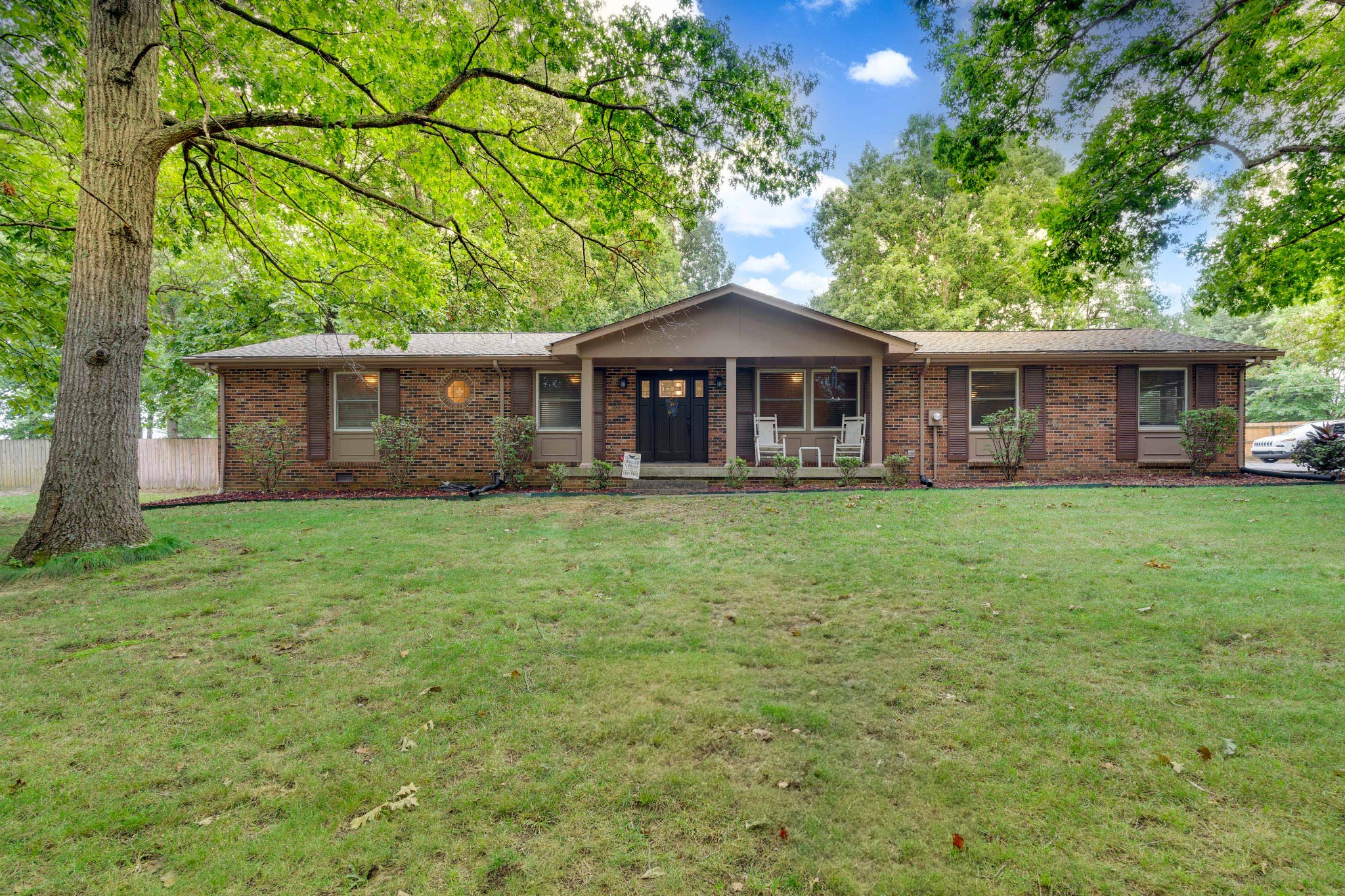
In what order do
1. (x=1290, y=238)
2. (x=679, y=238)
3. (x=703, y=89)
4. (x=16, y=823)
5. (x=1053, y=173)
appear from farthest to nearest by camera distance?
1. (x=679, y=238)
2. (x=1053, y=173)
3. (x=1290, y=238)
4. (x=703, y=89)
5. (x=16, y=823)

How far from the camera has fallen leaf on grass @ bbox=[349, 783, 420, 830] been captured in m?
2.03

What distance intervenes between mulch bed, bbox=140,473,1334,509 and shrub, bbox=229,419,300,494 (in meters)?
0.44

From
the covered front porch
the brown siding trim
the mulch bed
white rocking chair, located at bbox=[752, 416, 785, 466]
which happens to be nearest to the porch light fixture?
the mulch bed

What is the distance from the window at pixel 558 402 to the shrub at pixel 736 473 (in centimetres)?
386

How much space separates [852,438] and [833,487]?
1861 mm

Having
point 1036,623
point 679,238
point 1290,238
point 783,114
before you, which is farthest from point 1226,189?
point 679,238

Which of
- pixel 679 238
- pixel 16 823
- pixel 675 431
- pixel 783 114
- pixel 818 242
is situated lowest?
pixel 16 823

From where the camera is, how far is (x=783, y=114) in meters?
6.95

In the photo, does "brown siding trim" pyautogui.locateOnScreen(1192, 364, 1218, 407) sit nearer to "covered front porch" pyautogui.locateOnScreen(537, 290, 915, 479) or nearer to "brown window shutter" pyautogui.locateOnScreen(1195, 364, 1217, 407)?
"brown window shutter" pyautogui.locateOnScreen(1195, 364, 1217, 407)

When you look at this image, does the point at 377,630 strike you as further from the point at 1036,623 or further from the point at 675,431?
the point at 675,431

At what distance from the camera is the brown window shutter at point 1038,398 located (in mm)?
12133

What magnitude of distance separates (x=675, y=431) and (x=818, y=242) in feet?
54.8

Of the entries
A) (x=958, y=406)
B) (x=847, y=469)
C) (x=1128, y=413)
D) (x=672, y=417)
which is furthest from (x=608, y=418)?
(x=1128, y=413)

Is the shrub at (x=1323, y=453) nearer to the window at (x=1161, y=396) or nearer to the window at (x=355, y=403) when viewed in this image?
the window at (x=1161, y=396)
